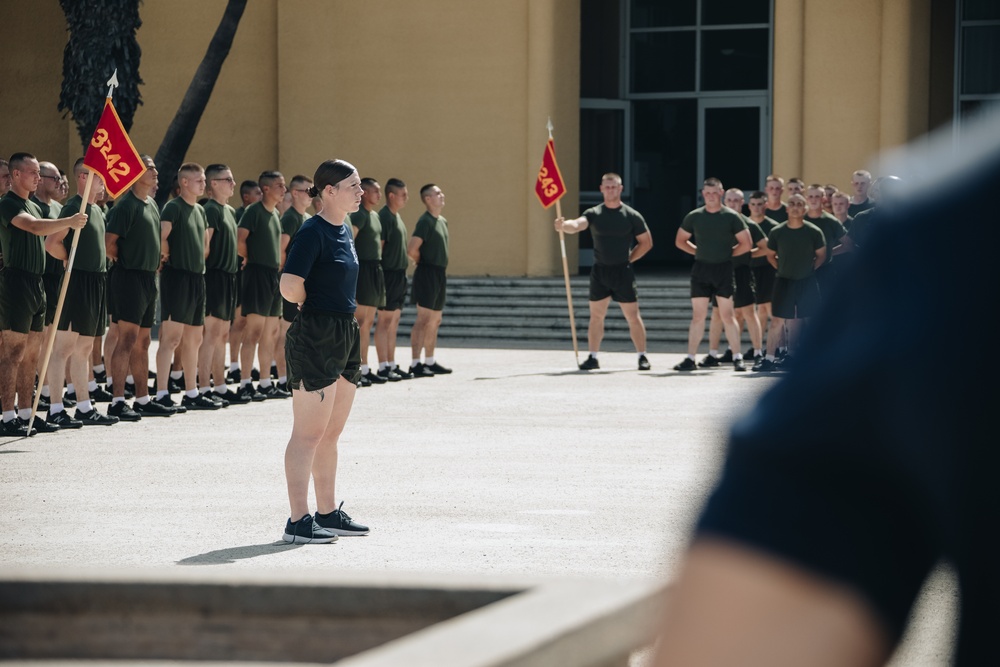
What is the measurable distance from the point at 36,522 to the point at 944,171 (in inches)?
311

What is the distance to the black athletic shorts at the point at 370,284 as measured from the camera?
15875 mm

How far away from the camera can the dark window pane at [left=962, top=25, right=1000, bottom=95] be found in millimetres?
26688

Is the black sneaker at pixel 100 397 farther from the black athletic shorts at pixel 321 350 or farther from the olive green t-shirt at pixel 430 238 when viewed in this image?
the black athletic shorts at pixel 321 350

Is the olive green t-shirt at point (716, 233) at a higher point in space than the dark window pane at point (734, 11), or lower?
lower

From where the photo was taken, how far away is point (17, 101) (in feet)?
95.4

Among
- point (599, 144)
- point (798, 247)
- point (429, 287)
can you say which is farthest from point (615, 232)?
point (599, 144)

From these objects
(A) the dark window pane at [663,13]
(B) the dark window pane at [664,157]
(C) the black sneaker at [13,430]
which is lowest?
(C) the black sneaker at [13,430]

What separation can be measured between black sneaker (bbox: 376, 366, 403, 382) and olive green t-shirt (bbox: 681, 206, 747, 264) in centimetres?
361

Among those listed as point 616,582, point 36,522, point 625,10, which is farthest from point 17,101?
point 616,582

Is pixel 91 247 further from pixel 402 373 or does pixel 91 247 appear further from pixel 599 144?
pixel 599 144

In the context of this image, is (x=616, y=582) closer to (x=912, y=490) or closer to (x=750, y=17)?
(x=912, y=490)

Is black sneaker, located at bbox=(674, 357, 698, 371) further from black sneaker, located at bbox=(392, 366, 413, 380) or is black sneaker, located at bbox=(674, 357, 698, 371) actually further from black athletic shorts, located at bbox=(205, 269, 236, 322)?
black athletic shorts, located at bbox=(205, 269, 236, 322)

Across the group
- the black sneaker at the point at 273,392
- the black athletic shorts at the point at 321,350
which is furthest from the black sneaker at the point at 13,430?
the black athletic shorts at the point at 321,350

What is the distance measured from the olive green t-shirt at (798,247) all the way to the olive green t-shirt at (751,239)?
1.82 ft
